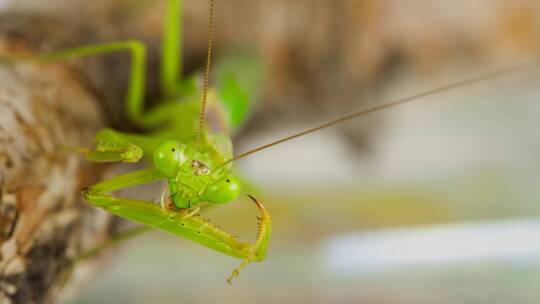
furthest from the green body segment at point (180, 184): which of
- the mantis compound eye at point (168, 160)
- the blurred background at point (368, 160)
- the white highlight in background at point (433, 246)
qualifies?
the white highlight in background at point (433, 246)

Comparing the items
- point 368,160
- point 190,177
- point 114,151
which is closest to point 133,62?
point 114,151

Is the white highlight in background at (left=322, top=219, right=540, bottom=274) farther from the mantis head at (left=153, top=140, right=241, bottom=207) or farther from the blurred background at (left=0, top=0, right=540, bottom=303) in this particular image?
the mantis head at (left=153, top=140, right=241, bottom=207)

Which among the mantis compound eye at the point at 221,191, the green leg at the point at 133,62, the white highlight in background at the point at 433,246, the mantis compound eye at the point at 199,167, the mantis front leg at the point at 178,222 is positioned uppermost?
the white highlight in background at the point at 433,246

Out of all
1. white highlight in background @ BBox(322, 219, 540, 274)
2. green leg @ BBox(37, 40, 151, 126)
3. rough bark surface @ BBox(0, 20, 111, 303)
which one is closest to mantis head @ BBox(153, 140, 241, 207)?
rough bark surface @ BBox(0, 20, 111, 303)

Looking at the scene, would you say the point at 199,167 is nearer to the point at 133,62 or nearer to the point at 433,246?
the point at 133,62

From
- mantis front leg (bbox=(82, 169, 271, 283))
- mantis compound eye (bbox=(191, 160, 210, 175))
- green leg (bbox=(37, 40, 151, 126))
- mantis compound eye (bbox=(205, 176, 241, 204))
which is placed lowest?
mantis front leg (bbox=(82, 169, 271, 283))

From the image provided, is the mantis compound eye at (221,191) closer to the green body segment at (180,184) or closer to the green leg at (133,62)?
the green body segment at (180,184)
